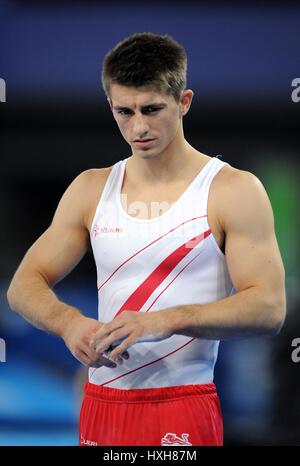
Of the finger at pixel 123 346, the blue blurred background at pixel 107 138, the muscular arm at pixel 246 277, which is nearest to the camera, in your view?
the finger at pixel 123 346

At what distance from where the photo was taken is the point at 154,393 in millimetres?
2104

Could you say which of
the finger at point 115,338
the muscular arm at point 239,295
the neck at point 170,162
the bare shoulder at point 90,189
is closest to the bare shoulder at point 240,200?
the muscular arm at point 239,295

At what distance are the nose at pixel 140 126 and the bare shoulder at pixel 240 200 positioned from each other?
0.26 m

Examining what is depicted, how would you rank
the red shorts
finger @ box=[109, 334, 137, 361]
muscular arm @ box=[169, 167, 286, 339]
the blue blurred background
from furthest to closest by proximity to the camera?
the blue blurred background
the red shorts
muscular arm @ box=[169, 167, 286, 339]
finger @ box=[109, 334, 137, 361]

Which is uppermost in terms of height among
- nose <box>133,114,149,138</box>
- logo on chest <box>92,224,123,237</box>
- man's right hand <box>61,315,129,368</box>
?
nose <box>133,114,149,138</box>

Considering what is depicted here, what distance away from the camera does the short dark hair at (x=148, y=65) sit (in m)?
2.10

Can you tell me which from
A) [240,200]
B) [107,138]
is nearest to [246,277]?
[240,200]

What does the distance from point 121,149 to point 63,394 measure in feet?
3.73

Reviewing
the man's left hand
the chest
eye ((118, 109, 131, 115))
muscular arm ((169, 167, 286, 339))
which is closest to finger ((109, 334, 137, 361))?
the man's left hand

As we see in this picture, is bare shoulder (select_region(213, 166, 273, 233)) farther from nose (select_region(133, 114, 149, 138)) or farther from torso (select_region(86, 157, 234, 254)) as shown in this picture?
nose (select_region(133, 114, 149, 138))

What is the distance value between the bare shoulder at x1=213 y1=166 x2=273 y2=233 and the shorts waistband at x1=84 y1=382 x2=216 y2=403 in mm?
470

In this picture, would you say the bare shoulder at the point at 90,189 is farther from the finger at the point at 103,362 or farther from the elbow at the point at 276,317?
the elbow at the point at 276,317

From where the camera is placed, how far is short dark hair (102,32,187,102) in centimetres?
210
